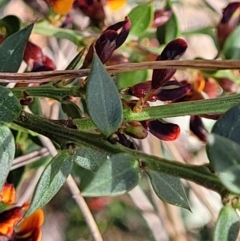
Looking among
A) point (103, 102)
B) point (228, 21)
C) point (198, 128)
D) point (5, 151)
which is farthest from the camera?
point (228, 21)

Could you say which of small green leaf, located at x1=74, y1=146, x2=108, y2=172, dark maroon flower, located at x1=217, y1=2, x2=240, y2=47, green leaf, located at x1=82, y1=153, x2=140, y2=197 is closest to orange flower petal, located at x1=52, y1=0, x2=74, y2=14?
dark maroon flower, located at x1=217, y1=2, x2=240, y2=47

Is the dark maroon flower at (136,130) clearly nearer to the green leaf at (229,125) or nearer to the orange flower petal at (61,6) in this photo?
the green leaf at (229,125)

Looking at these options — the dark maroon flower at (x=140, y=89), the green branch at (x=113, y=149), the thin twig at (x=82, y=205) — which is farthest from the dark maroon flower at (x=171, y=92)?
the thin twig at (x=82, y=205)

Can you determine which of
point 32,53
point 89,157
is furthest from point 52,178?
point 32,53

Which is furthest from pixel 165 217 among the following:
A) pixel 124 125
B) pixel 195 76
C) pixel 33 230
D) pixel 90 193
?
pixel 90 193

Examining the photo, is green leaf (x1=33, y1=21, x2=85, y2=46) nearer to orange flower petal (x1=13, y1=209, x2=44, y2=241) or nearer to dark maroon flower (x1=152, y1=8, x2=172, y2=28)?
dark maroon flower (x1=152, y1=8, x2=172, y2=28)

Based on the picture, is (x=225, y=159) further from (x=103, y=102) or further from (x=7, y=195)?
(x=7, y=195)
